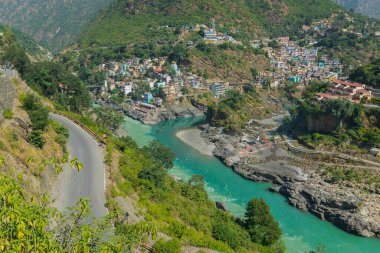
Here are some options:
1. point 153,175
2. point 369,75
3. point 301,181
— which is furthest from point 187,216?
point 369,75

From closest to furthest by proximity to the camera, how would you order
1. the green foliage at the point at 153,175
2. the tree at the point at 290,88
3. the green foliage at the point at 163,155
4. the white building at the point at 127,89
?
the green foliage at the point at 153,175 → the green foliage at the point at 163,155 → the white building at the point at 127,89 → the tree at the point at 290,88

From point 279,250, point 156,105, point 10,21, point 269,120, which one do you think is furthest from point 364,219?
point 10,21

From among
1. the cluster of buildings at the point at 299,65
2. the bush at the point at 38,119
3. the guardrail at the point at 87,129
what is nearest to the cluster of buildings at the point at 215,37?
the cluster of buildings at the point at 299,65

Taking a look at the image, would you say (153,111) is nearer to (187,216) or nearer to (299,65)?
(299,65)

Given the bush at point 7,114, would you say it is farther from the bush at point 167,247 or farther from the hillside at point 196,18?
the hillside at point 196,18

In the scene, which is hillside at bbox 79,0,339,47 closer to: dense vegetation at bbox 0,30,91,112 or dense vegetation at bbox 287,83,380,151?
dense vegetation at bbox 287,83,380,151

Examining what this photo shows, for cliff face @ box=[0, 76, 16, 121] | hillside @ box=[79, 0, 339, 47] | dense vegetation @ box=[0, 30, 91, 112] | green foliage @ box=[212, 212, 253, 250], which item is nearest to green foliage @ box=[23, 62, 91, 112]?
dense vegetation @ box=[0, 30, 91, 112]

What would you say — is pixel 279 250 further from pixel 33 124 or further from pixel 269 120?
pixel 269 120
